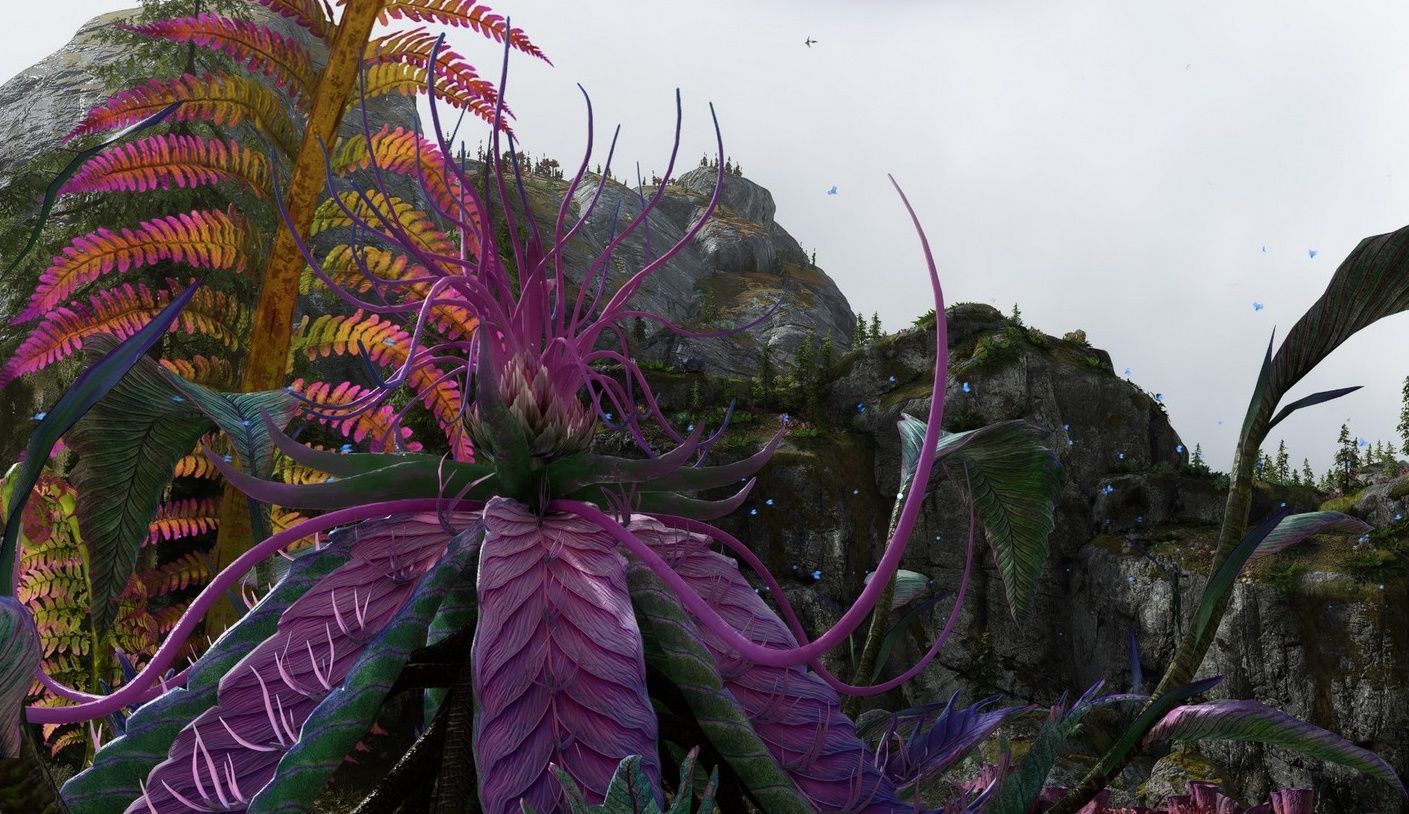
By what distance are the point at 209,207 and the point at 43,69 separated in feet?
27.5

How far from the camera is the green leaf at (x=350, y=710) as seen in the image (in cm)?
54

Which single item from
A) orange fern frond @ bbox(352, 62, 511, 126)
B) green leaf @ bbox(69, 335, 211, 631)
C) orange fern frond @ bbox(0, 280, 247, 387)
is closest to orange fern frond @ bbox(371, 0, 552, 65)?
orange fern frond @ bbox(352, 62, 511, 126)

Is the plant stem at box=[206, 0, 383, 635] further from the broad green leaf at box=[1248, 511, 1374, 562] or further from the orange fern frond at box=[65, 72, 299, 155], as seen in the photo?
the broad green leaf at box=[1248, 511, 1374, 562]

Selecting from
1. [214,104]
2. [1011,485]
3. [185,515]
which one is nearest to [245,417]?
[1011,485]

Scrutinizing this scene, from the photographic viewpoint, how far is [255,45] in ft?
7.31

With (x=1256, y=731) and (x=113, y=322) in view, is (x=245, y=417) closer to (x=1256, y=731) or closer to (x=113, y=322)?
(x=1256, y=731)

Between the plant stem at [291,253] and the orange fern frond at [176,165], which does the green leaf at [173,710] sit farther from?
the orange fern frond at [176,165]

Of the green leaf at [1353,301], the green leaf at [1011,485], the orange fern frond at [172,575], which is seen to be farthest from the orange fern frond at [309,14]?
the orange fern frond at [172,575]

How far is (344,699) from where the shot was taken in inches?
22.0

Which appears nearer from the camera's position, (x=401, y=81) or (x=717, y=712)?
(x=717, y=712)

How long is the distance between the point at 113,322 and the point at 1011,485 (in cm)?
232

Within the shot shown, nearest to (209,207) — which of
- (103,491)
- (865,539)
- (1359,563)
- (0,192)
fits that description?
(0,192)

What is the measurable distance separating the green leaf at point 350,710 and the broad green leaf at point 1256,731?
47 cm

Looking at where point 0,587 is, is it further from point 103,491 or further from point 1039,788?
point 1039,788
